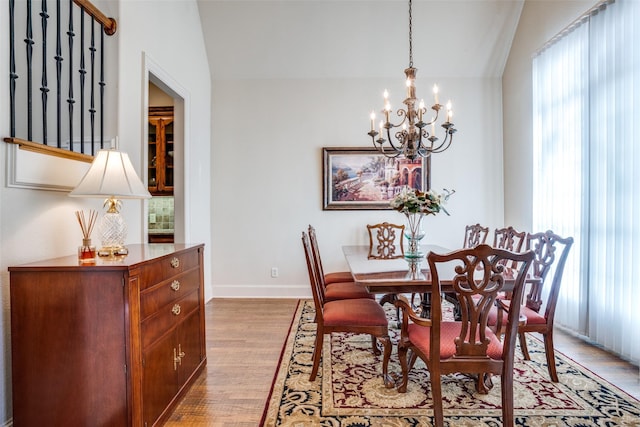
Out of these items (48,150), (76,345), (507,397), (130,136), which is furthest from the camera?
(130,136)

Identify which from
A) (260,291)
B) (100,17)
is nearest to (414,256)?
(260,291)

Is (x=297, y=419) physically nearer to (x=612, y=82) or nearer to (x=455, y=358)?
(x=455, y=358)

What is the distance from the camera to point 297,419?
5.89ft

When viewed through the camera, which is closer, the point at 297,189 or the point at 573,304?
the point at 573,304

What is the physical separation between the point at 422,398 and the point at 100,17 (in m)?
3.26

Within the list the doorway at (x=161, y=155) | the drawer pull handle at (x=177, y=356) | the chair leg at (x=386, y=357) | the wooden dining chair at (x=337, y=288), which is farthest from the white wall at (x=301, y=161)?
the drawer pull handle at (x=177, y=356)

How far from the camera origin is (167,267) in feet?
5.93

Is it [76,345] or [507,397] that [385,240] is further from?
[76,345]

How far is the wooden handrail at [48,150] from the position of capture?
1.60 metres

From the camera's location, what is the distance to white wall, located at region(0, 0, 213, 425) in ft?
5.15

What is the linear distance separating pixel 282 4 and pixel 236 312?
11.7 feet

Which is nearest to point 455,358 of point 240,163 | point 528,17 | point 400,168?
point 400,168

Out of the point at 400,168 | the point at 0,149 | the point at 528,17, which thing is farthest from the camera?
the point at 400,168

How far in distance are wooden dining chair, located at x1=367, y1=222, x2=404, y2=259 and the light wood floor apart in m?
1.18
